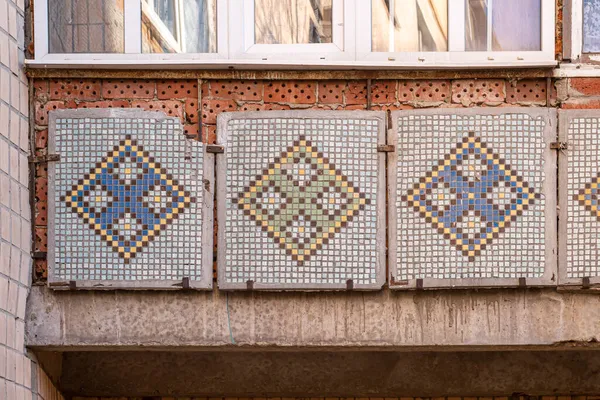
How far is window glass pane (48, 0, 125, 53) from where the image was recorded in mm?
6488

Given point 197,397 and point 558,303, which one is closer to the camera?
point 558,303

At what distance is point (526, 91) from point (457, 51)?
0.45 metres

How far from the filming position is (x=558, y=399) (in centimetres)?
725

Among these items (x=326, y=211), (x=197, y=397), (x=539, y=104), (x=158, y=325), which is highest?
(x=539, y=104)

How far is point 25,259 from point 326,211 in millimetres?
1701

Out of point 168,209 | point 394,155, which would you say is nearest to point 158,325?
point 168,209

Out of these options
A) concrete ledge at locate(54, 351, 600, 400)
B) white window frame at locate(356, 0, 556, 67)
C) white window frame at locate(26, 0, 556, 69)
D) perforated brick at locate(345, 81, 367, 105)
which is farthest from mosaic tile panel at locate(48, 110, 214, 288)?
white window frame at locate(356, 0, 556, 67)

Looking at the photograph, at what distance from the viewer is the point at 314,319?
6387 mm

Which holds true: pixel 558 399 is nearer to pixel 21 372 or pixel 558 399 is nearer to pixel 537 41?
→ pixel 537 41

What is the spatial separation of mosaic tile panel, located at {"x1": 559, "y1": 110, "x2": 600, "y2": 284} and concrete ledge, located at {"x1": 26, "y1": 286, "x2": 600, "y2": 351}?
181 mm

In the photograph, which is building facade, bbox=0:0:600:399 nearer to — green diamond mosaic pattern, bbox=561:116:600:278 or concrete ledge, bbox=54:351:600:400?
green diamond mosaic pattern, bbox=561:116:600:278

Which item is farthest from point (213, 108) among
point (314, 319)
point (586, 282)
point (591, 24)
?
point (586, 282)

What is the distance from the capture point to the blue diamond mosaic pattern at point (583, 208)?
6.27 meters

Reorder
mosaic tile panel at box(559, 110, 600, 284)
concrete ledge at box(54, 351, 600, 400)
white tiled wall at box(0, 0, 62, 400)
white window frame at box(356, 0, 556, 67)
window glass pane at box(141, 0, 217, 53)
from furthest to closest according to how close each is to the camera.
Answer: concrete ledge at box(54, 351, 600, 400) → window glass pane at box(141, 0, 217, 53) → white window frame at box(356, 0, 556, 67) → mosaic tile panel at box(559, 110, 600, 284) → white tiled wall at box(0, 0, 62, 400)
